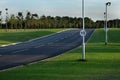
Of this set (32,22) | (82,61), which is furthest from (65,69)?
(32,22)

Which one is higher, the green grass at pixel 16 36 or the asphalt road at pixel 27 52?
the asphalt road at pixel 27 52

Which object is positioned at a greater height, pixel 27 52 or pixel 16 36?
pixel 27 52

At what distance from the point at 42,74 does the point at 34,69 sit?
231 cm

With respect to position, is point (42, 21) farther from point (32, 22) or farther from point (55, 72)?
point (55, 72)

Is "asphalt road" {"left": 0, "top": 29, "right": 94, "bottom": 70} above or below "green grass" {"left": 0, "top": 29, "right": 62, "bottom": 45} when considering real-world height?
above

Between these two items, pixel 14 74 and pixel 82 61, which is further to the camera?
pixel 82 61

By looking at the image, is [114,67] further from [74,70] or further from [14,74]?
[14,74]

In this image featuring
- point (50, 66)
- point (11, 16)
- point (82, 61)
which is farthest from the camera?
point (11, 16)

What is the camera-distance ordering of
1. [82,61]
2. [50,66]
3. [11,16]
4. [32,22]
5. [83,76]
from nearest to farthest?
[83,76] → [50,66] → [82,61] → [11,16] → [32,22]

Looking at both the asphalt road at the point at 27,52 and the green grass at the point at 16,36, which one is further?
the green grass at the point at 16,36

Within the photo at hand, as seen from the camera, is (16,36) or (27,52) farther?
(16,36)

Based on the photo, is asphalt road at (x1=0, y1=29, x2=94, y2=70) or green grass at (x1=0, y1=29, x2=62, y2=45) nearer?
asphalt road at (x1=0, y1=29, x2=94, y2=70)

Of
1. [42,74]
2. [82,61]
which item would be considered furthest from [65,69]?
[82,61]

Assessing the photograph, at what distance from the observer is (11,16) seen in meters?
159
